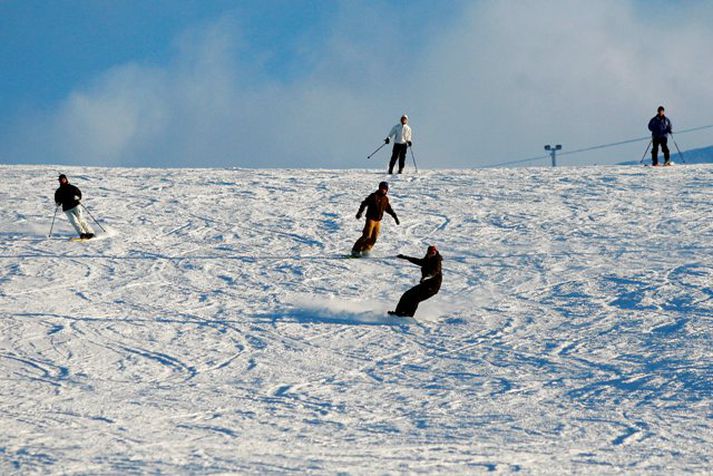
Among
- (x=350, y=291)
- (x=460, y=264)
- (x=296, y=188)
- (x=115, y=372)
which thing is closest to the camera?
(x=115, y=372)

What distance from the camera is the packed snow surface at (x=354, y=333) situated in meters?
8.98

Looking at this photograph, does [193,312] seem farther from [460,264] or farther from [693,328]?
[693,328]

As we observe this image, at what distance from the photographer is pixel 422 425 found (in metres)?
9.77

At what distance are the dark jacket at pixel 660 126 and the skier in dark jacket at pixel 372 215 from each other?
1111 centimetres

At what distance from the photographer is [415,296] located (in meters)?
14.0

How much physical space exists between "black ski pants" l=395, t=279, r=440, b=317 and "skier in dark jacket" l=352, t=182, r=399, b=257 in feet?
10.2

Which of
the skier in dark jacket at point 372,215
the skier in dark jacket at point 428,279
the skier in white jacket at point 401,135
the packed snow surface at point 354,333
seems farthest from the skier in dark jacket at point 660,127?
the skier in dark jacket at point 428,279

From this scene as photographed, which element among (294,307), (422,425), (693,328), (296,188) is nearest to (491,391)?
(422,425)

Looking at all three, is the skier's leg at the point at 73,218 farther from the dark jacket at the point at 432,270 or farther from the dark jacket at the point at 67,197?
the dark jacket at the point at 432,270

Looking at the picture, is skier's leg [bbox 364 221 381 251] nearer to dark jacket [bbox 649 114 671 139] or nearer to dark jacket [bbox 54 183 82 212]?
dark jacket [bbox 54 183 82 212]

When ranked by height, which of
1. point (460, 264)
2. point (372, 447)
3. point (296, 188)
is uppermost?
point (296, 188)

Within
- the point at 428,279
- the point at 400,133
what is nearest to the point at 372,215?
the point at 428,279

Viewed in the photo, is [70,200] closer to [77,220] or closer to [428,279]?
[77,220]

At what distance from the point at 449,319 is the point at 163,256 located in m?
6.21
